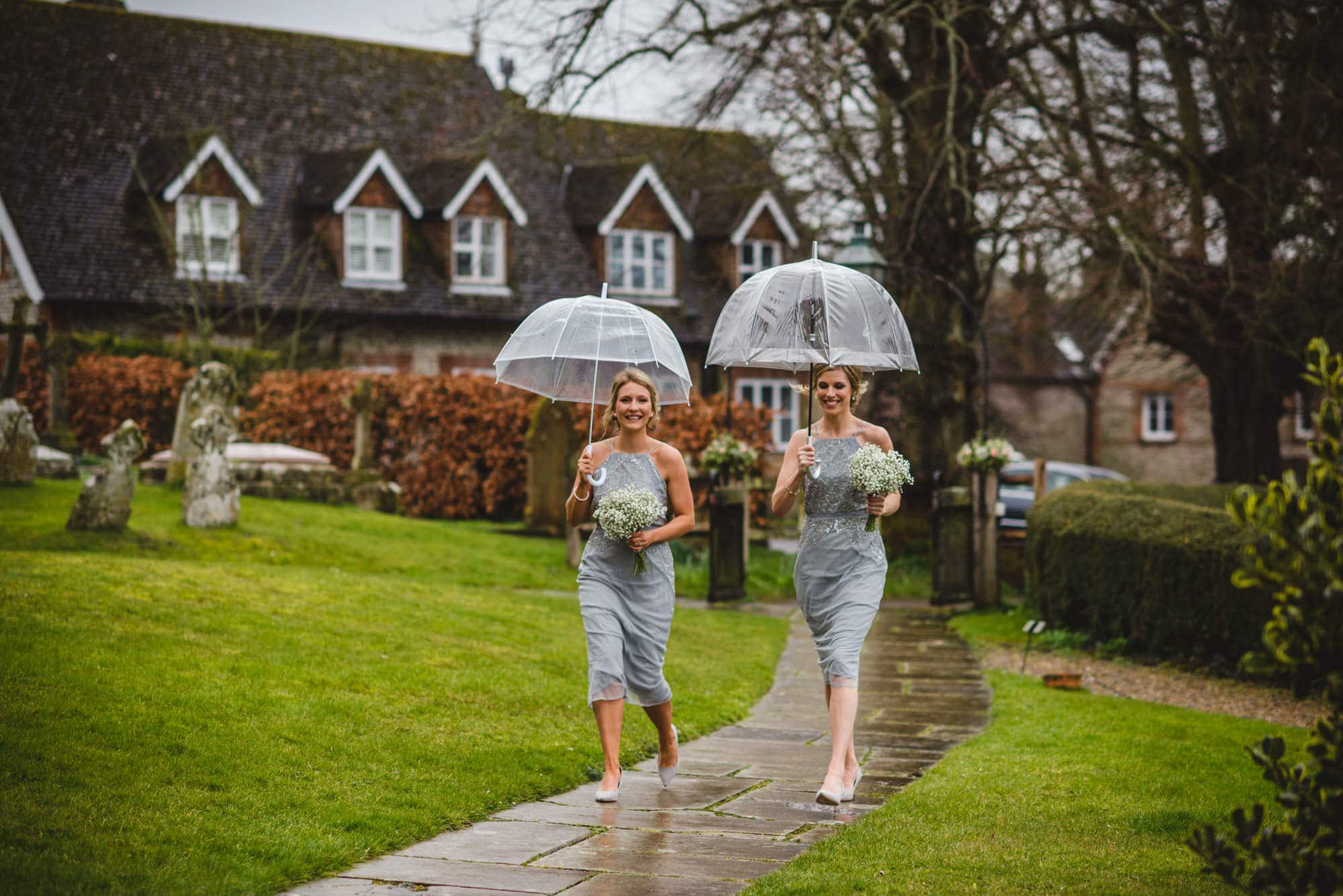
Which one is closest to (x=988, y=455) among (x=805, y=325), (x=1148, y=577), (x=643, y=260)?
(x=1148, y=577)

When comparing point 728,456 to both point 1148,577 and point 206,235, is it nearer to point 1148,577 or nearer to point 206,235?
point 1148,577

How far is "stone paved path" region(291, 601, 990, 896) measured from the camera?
4.96m

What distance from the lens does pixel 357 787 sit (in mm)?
6059

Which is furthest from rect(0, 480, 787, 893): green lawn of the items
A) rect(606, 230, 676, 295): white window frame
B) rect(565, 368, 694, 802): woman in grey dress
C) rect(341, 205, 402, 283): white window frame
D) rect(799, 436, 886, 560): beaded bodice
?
rect(606, 230, 676, 295): white window frame

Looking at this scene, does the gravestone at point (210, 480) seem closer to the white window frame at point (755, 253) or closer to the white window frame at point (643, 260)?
the white window frame at point (643, 260)

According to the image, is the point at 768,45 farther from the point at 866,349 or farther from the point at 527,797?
the point at 527,797

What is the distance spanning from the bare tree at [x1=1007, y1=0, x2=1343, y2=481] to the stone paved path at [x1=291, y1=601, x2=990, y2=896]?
840 cm

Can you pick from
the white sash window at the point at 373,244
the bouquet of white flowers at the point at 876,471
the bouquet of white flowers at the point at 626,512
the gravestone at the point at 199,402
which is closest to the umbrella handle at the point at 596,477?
the bouquet of white flowers at the point at 626,512

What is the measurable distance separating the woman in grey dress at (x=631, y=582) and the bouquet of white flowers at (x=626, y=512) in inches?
2.7

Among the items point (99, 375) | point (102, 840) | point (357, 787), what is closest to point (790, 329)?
point (357, 787)

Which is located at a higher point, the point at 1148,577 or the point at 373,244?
the point at 373,244

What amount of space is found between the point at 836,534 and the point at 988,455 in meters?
8.58

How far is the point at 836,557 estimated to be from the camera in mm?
6906

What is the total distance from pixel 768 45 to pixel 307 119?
1537cm
